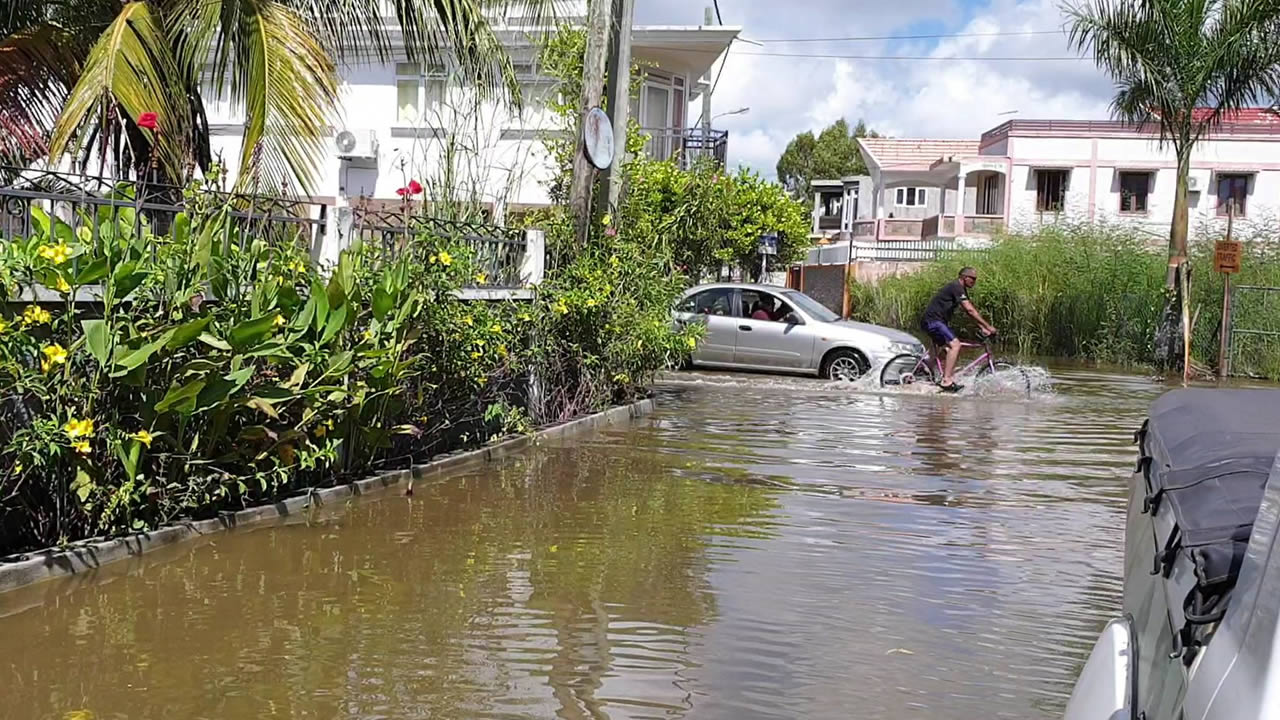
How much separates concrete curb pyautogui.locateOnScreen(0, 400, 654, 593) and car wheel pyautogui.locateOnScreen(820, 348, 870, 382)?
832 cm

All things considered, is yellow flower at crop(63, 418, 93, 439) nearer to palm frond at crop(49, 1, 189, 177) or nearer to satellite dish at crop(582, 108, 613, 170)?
palm frond at crop(49, 1, 189, 177)

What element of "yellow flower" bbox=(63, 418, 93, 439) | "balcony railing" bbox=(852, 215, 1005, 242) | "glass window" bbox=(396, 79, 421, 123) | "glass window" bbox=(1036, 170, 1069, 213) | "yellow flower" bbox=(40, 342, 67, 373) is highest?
"glass window" bbox=(1036, 170, 1069, 213)

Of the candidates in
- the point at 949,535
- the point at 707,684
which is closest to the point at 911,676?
the point at 707,684

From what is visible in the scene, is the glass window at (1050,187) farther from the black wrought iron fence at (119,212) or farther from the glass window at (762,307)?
the black wrought iron fence at (119,212)

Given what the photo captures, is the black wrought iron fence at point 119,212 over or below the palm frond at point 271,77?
below

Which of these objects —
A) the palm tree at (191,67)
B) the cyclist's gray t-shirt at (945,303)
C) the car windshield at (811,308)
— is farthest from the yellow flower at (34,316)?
the car windshield at (811,308)

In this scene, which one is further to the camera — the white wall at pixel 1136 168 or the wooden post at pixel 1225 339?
the white wall at pixel 1136 168

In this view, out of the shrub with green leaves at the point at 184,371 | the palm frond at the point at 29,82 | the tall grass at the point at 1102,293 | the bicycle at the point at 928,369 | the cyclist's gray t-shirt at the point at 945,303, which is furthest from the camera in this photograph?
the tall grass at the point at 1102,293

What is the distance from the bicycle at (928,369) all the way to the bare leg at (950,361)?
0.26 metres

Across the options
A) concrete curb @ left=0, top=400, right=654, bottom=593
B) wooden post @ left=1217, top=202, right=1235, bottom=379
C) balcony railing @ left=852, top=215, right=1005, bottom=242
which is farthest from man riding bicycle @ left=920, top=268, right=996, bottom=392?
balcony railing @ left=852, top=215, right=1005, bottom=242

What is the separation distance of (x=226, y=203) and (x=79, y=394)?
1.94m

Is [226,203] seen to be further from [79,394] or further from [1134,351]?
[1134,351]

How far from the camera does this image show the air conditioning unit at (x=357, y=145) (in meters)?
28.5

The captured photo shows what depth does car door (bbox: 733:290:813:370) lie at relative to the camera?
2020 cm
